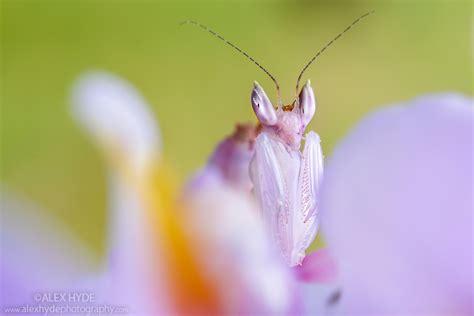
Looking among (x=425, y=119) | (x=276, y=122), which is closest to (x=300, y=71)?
(x=276, y=122)

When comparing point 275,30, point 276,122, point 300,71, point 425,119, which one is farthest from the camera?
point 275,30

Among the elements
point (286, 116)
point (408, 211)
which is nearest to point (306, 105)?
point (286, 116)

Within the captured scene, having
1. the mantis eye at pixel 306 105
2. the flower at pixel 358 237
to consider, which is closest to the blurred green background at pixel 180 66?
the mantis eye at pixel 306 105

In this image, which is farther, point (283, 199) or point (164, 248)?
point (283, 199)

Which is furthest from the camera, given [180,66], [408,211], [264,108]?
[180,66]

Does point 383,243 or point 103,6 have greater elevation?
point 103,6

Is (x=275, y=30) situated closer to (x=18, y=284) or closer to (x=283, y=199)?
(x=283, y=199)

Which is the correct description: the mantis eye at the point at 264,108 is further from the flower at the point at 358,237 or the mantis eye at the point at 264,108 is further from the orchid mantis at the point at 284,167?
the flower at the point at 358,237

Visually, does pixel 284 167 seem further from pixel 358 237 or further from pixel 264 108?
pixel 358 237
